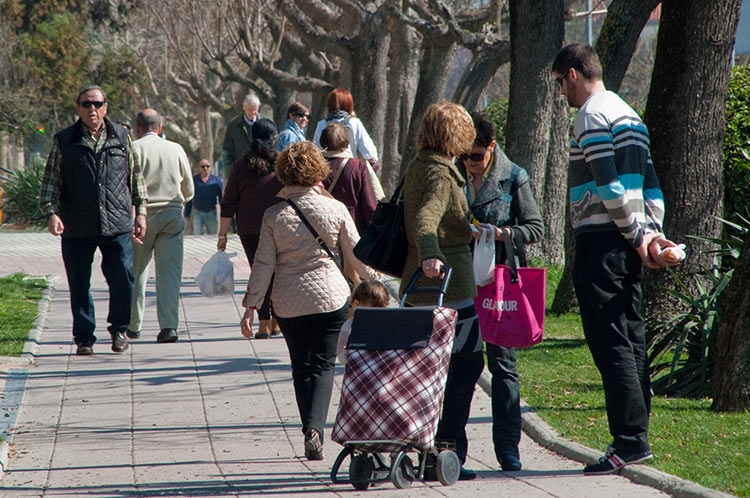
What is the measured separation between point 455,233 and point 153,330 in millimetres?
5923

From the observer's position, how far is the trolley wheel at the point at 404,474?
17.1 feet

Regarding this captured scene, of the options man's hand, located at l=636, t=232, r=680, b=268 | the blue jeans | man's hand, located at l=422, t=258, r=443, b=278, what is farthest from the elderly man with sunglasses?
the blue jeans

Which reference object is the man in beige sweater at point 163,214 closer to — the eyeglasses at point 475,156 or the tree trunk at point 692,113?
the tree trunk at point 692,113

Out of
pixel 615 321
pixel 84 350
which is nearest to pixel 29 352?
pixel 84 350

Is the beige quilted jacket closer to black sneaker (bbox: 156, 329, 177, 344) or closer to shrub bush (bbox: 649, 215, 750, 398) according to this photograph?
shrub bush (bbox: 649, 215, 750, 398)

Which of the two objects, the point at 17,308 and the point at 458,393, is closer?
the point at 458,393

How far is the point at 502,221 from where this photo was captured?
5855 millimetres

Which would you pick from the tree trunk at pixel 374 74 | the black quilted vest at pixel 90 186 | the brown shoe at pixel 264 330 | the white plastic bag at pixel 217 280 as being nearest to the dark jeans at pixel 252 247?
the brown shoe at pixel 264 330

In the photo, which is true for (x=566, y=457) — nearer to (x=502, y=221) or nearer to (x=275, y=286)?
(x=502, y=221)

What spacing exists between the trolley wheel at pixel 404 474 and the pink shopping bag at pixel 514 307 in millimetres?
779

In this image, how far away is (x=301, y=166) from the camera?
6.23m

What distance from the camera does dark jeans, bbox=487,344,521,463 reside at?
5883mm

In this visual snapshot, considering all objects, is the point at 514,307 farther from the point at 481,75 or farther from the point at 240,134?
the point at 481,75

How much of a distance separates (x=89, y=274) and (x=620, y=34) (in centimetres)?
538
